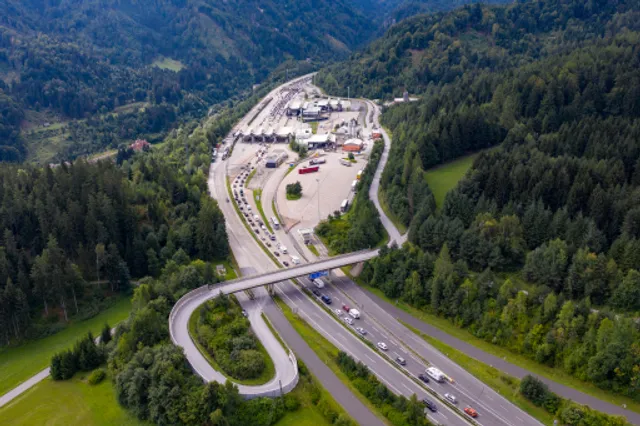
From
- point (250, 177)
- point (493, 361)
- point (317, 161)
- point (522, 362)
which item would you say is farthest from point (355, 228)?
point (317, 161)

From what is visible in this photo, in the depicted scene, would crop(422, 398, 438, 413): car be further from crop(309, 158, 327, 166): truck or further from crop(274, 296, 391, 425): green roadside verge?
crop(309, 158, 327, 166): truck

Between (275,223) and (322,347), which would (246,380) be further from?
(275,223)

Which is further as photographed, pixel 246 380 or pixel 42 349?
pixel 42 349

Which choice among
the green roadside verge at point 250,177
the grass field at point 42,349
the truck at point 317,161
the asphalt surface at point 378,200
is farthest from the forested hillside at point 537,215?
the grass field at point 42,349

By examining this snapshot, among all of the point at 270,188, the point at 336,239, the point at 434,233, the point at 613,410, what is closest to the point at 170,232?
the point at 336,239

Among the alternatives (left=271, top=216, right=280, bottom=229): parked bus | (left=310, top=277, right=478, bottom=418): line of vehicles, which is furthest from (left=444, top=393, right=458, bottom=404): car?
(left=271, top=216, right=280, bottom=229): parked bus

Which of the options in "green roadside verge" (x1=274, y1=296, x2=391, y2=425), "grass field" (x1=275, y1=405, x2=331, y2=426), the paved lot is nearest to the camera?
"grass field" (x1=275, y1=405, x2=331, y2=426)

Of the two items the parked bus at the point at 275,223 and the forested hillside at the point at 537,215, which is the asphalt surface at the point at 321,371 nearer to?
the forested hillside at the point at 537,215
